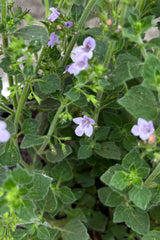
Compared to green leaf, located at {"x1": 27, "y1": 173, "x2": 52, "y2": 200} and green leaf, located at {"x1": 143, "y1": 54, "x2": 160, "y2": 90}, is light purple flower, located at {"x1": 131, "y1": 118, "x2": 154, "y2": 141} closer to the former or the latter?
green leaf, located at {"x1": 143, "y1": 54, "x2": 160, "y2": 90}

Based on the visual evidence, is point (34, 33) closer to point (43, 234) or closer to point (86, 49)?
point (86, 49)

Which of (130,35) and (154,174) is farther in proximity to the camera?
(154,174)

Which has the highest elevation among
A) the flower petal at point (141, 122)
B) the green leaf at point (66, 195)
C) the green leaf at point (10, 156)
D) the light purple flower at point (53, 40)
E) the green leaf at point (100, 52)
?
the green leaf at point (100, 52)

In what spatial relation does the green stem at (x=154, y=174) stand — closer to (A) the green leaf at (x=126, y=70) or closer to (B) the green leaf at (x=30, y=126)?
(A) the green leaf at (x=126, y=70)

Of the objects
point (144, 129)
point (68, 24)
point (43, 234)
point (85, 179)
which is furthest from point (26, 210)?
point (85, 179)

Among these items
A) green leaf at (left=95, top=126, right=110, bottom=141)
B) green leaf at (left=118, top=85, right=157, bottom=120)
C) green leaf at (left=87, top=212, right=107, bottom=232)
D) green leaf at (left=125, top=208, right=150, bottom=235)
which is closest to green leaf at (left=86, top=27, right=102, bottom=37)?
green leaf at (left=118, top=85, right=157, bottom=120)

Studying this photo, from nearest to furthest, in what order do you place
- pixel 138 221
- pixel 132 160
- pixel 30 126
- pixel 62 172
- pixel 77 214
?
1. pixel 132 160
2. pixel 138 221
3. pixel 30 126
4. pixel 62 172
5. pixel 77 214

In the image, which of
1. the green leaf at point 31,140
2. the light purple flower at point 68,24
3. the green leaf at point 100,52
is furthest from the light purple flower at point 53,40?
the green leaf at point 31,140
